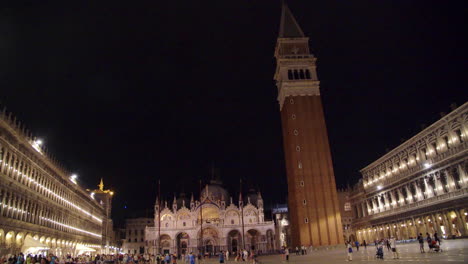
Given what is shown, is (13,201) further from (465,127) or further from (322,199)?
(465,127)

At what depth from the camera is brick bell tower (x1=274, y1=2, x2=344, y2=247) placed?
56594mm

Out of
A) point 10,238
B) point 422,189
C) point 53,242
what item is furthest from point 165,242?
point 422,189

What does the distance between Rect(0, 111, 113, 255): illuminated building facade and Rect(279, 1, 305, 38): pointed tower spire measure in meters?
44.4

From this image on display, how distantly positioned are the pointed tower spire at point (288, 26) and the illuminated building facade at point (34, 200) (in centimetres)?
4440

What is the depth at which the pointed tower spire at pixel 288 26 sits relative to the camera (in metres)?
70.1

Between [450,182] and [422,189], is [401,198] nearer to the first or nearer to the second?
[422,189]

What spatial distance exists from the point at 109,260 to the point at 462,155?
4179 centimetres

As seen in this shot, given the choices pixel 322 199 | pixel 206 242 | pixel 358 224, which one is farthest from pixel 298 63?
pixel 206 242

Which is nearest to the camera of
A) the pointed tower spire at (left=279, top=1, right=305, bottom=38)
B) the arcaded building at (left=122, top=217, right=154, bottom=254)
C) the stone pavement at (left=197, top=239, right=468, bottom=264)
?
the stone pavement at (left=197, top=239, right=468, bottom=264)

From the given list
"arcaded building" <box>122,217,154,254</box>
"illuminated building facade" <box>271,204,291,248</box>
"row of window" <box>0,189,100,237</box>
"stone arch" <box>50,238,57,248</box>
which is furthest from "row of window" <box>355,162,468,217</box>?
"arcaded building" <box>122,217,154,254</box>

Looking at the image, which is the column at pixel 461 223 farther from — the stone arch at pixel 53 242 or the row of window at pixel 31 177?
the stone arch at pixel 53 242

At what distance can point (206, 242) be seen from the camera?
296ft

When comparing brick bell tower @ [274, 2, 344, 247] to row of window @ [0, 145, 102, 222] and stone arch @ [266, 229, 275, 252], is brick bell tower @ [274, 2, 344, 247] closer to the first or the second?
stone arch @ [266, 229, 275, 252]

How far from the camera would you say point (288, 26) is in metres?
71.9
